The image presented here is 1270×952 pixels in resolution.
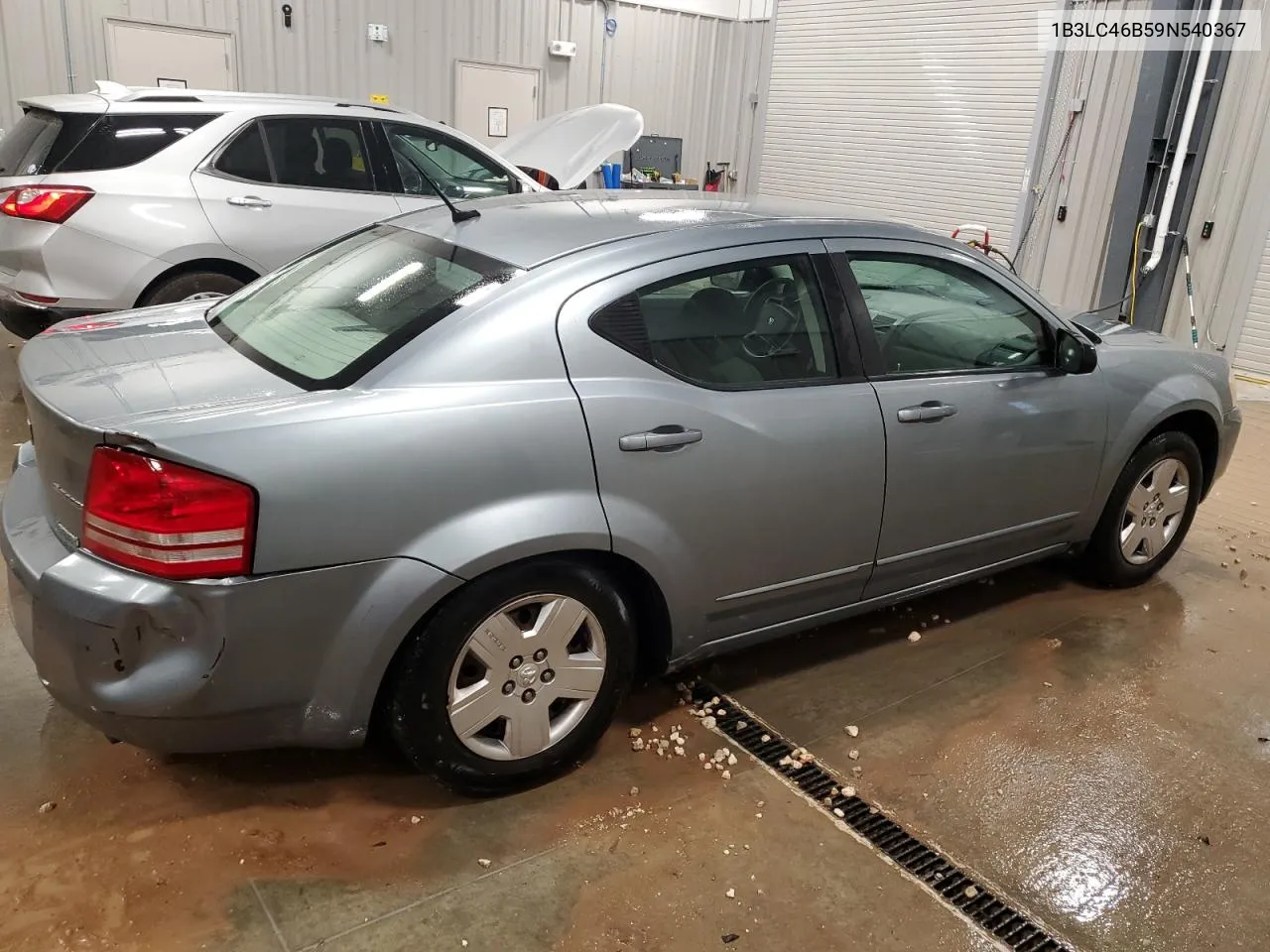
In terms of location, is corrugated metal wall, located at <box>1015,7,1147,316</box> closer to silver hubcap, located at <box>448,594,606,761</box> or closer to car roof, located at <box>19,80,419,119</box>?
car roof, located at <box>19,80,419,119</box>

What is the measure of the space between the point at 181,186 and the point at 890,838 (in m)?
4.89

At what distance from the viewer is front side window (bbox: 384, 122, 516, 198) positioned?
6090mm

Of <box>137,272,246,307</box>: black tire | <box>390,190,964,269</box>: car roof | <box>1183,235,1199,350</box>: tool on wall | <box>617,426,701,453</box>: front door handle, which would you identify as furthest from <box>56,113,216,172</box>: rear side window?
<box>1183,235,1199,350</box>: tool on wall

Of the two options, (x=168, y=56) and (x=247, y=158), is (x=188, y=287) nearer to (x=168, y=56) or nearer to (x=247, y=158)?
(x=247, y=158)

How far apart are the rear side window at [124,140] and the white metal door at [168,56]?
4.11 metres

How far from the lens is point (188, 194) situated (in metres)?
5.32

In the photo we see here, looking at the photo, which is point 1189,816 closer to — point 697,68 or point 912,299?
point 912,299

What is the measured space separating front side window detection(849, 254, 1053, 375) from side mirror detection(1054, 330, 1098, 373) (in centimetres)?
4

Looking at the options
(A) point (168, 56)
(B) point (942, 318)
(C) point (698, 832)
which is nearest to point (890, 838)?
(C) point (698, 832)

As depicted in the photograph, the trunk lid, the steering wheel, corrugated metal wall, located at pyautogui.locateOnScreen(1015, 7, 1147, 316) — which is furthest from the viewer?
corrugated metal wall, located at pyautogui.locateOnScreen(1015, 7, 1147, 316)

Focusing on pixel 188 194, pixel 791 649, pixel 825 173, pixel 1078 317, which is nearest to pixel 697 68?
pixel 825 173

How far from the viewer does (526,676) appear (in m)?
2.44

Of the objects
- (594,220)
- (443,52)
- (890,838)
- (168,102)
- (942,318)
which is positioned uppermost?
(443,52)

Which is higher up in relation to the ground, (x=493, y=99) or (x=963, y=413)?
(x=493, y=99)
